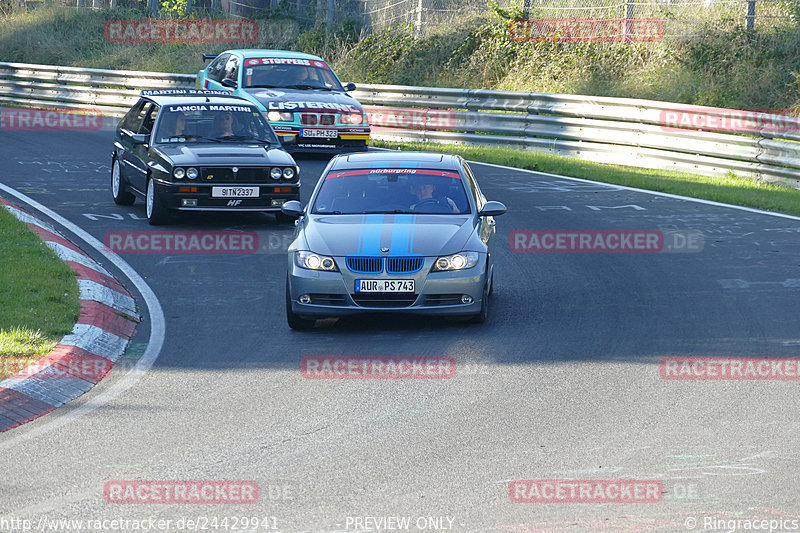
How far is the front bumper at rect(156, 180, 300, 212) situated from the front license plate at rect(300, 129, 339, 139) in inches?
243

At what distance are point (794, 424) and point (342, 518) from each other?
3213 mm

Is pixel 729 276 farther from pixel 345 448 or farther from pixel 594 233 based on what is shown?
pixel 345 448

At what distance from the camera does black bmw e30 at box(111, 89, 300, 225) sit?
1491cm

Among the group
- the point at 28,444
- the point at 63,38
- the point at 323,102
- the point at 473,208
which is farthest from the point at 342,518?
the point at 63,38

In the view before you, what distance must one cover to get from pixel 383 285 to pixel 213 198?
5.61 m

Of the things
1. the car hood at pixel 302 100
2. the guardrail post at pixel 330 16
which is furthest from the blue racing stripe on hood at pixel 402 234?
the guardrail post at pixel 330 16

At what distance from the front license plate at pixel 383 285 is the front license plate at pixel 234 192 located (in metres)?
5.47

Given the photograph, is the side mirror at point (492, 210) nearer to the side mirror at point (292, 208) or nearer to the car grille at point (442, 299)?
the car grille at point (442, 299)

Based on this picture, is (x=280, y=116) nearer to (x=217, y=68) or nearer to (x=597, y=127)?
(x=217, y=68)

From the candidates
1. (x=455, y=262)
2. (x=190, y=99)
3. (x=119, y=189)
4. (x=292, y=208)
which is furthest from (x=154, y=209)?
(x=455, y=262)

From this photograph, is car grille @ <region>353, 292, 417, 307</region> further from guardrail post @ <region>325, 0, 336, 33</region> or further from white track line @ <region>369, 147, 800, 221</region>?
guardrail post @ <region>325, 0, 336, 33</region>

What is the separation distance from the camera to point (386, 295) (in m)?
10.0

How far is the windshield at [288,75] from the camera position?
22.8 metres

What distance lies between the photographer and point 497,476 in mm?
6395
